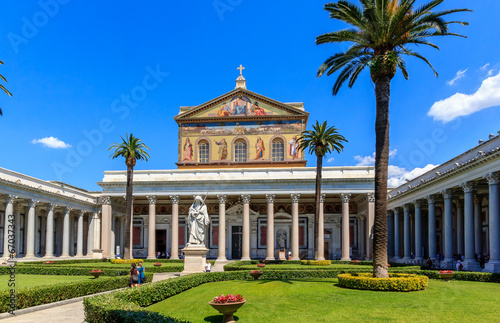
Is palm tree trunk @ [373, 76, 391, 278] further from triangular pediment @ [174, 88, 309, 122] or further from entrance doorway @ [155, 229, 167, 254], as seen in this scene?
entrance doorway @ [155, 229, 167, 254]

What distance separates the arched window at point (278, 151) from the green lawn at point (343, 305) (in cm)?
3545

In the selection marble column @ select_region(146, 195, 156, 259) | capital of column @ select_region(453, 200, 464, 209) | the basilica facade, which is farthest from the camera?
marble column @ select_region(146, 195, 156, 259)

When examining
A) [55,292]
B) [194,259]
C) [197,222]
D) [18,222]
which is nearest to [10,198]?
[18,222]

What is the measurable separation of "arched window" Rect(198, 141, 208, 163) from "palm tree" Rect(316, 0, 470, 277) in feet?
116

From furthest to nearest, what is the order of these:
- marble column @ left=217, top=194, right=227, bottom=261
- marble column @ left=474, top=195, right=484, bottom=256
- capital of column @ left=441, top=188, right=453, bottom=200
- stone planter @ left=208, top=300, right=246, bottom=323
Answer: marble column @ left=217, top=194, right=227, bottom=261
marble column @ left=474, top=195, right=484, bottom=256
capital of column @ left=441, top=188, right=453, bottom=200
stone planter @ left=208, top=300, right=246, bottom=323

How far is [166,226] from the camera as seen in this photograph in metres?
58.5

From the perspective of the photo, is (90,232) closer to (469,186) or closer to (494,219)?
(469,186)

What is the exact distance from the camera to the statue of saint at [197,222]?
27.7 meters

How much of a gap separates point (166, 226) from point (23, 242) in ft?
54.8

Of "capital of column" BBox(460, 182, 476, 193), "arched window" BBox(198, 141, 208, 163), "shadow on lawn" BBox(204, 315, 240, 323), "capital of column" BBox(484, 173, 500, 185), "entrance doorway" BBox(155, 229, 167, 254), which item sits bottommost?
"entrance doorway" BBox(155, 229, 167, 254)

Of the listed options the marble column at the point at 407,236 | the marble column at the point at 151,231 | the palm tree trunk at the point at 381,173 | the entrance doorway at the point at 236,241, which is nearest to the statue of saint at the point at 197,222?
the palm tree trunk at the point at 381,173

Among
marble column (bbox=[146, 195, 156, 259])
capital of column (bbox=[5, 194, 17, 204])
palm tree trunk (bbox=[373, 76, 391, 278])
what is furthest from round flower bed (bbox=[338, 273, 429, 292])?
marble column (bbox=[146, 195, 156, 259])

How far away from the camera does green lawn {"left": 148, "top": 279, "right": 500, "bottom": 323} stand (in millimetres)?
14125

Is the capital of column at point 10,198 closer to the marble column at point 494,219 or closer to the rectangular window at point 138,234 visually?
the rectangular window at point 138,234
